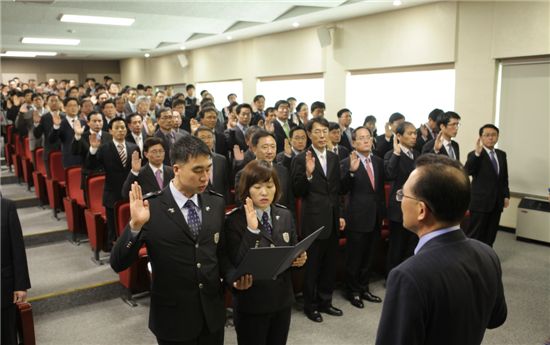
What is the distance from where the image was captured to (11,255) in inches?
91.2

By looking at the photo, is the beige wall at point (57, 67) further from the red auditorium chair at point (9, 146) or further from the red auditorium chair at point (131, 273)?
the red auditorium chair at point (131, 273)

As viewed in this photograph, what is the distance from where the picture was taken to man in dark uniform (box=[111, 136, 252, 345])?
183 cm

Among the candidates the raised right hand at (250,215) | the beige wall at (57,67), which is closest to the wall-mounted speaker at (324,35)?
the raised right hand at (250,215)

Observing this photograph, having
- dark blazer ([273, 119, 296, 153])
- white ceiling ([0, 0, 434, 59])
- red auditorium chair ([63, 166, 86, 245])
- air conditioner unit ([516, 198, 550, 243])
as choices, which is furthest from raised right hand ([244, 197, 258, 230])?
white ceiling ([0, 0, 434, 59])

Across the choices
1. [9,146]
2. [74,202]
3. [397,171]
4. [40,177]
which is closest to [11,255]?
[74,202]

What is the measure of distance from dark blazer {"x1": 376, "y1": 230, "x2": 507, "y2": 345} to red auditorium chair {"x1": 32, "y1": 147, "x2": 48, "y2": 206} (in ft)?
17.7

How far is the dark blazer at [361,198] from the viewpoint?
3.66 m

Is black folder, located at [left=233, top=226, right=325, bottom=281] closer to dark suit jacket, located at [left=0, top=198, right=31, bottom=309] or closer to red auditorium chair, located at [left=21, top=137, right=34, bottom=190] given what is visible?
dark suit jacket, located at [left=0, top=198, right=31, bottom=309]

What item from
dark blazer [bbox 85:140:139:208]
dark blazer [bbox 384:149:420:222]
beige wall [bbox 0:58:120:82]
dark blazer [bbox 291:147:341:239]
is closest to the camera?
dark blazer [bbox 291:147:341:239]

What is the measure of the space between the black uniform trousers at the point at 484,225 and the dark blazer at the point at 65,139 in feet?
14.1

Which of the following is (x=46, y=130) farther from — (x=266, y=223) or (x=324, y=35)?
(x=324, y=35)

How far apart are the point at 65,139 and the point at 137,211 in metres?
4.00

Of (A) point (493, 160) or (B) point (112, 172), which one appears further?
(A) point (493, 160)

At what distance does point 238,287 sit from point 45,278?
263 centimetres
